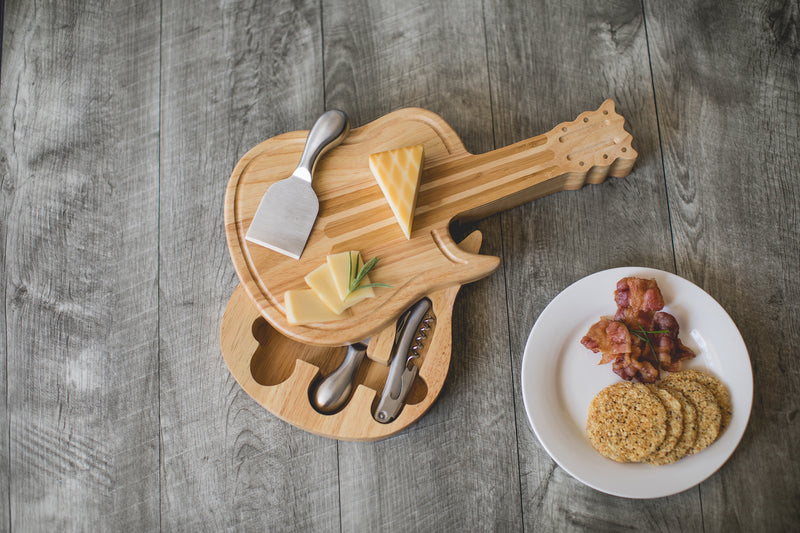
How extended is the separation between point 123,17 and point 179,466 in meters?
1.32

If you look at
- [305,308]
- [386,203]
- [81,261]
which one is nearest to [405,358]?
[305,308]

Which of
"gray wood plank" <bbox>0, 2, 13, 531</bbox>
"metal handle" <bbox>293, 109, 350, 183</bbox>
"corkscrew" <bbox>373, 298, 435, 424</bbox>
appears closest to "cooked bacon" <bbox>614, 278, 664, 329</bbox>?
"corkscrew" <bbox>373, 298, 435, 424</bbox>

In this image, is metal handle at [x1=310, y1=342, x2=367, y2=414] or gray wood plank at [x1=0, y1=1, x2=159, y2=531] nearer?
metal handle at [x1=310, y1=342, x2=367, y2=414]

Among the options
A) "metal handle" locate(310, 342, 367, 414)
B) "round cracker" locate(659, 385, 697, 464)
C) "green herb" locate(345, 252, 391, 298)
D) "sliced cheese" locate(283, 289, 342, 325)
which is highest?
"green herb" locate(345, 252, 391, 298)

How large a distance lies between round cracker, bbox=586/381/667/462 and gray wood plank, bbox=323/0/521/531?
22cm

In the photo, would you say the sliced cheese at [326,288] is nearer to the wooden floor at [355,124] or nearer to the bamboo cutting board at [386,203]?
the bamboo cutting board at [386,203]

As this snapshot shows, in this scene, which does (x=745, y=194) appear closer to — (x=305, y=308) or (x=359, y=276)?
(x=359, y=276)

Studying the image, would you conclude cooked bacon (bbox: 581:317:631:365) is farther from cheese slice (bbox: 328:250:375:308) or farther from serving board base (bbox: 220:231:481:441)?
cheese slice (bbox: 328:250:375:308)

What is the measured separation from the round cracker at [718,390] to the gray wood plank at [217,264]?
2.95 feet

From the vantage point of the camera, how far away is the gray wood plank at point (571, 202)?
4.37ft

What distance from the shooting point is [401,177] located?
1.28 metres

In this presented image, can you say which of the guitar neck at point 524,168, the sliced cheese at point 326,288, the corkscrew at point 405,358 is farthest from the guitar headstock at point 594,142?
the sliced cheese at point 326,288

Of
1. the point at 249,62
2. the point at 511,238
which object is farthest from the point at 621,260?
the point at 249,62

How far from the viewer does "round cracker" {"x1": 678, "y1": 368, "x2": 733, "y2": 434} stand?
1.25 m
